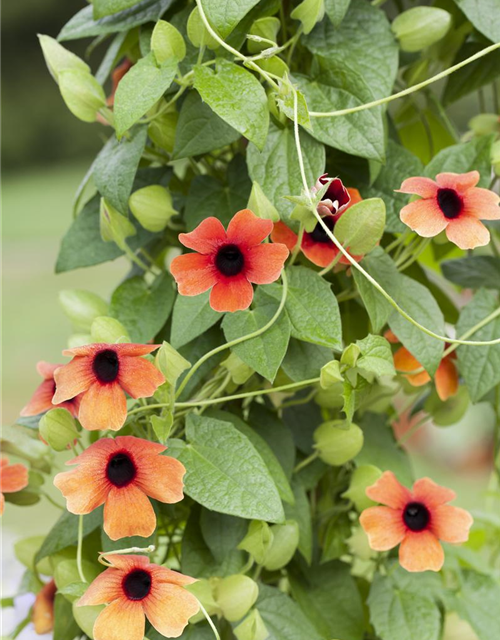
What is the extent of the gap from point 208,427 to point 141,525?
0.23ft

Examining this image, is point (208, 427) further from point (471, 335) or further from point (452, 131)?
point (452, 131)

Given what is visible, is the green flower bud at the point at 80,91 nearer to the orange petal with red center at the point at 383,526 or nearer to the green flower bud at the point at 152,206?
the green flower bud at the point at 152,206

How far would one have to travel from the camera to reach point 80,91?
1.59ft

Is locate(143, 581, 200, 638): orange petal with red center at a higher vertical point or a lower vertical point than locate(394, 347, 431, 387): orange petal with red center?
lower

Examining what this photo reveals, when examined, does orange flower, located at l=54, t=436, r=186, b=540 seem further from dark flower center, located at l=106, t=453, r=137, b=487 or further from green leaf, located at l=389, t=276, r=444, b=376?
green leaf, located at l=389, t=276, r=444, b=376

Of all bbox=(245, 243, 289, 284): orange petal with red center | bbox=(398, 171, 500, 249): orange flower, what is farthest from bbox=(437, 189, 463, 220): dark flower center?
bbox=(245, 243, 289, 284): orange petal with red center

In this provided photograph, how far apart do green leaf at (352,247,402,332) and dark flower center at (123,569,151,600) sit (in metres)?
0.18

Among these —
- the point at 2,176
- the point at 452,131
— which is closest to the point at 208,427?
the point at 452,131

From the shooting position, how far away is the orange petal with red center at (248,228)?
409 mm

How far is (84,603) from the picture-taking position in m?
0.40

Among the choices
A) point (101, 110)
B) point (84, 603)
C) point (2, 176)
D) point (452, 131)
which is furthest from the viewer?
point (2, 176)

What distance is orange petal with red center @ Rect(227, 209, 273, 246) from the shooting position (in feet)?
1.34

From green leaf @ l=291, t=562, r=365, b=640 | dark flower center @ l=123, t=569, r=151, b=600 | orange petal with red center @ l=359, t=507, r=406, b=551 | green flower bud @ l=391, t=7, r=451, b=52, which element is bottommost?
green leaf @ l=291, t=562, r=365, b=640

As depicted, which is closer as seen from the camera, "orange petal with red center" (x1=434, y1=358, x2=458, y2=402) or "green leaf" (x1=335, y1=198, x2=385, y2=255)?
"green leaf" (x1=335, y1=198, x2=385, y2=255)
